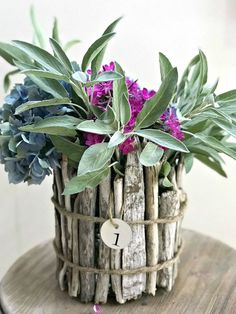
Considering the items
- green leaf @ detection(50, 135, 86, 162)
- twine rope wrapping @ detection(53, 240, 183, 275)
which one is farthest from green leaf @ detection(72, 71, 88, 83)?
twine rope wrapping @ detection(53, 240, 183, 275)

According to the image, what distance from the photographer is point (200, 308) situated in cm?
88

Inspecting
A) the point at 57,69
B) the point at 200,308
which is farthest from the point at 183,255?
the point at 57,69

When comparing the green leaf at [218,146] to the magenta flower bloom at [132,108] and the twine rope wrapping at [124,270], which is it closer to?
the magenta flower bloom at [132,108]

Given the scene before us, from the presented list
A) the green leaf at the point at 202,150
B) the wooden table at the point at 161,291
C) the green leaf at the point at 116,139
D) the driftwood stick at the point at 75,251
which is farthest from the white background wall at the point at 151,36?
the green leaf at the point at 116,139

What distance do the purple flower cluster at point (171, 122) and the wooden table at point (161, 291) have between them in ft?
1.03

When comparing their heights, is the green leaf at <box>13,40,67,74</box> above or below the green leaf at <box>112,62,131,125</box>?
above

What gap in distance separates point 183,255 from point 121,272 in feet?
0.80

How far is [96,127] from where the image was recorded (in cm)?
73

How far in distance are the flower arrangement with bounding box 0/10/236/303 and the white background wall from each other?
1.28 feet

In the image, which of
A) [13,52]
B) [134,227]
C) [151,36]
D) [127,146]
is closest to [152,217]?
[134,227]

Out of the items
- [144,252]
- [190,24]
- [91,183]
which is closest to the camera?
[91,183]

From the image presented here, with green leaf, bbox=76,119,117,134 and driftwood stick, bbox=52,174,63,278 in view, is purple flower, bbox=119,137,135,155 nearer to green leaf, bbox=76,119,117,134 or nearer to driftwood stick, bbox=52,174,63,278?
green leaf, bbox=76,119,117,134

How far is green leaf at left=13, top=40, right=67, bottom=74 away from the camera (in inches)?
29.6

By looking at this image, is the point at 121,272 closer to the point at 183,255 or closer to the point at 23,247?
the point at 183,255
